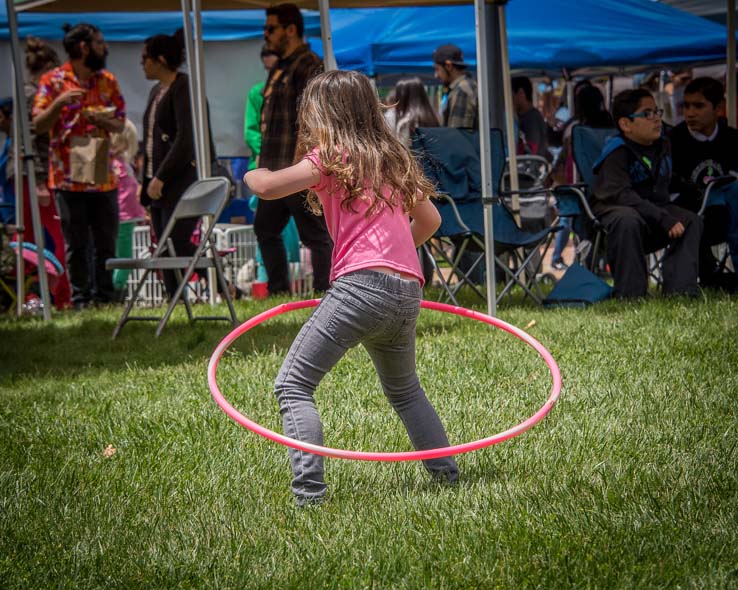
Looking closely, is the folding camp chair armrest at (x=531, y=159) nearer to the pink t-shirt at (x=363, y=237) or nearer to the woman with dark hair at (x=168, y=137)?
the woman with dark hair at (x=168, y=137)

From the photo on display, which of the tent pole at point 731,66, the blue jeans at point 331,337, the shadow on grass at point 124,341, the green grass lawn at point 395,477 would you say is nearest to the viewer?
the green grass lawn at point 395,477

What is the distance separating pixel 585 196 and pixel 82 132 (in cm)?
439

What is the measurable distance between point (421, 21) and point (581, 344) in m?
7.54

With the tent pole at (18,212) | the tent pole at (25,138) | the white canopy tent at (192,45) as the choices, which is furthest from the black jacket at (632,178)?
the tent pole at (18,212)

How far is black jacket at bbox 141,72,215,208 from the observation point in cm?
904

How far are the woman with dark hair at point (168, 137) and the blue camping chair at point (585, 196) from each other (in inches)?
122

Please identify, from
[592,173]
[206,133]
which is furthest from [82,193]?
[592,173]

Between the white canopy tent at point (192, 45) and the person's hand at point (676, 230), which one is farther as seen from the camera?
the white canopy tent at point (192, 45)

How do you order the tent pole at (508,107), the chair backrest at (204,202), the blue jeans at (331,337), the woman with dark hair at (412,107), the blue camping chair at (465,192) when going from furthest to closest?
the woman with dark hair at (412,107) < the tent pole at (508,107) < the blue camping chair at (465,192) < the chair backrest at (204,202) < the blue jeans at (331,337)

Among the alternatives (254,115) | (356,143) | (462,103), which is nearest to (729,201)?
(462,103)

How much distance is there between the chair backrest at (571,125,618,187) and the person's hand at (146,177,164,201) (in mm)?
3519

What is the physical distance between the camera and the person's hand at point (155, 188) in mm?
9055

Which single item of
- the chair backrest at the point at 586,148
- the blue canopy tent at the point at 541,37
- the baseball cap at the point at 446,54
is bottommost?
the chair backrest at the point at 586,148

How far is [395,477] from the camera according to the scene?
396 cm
